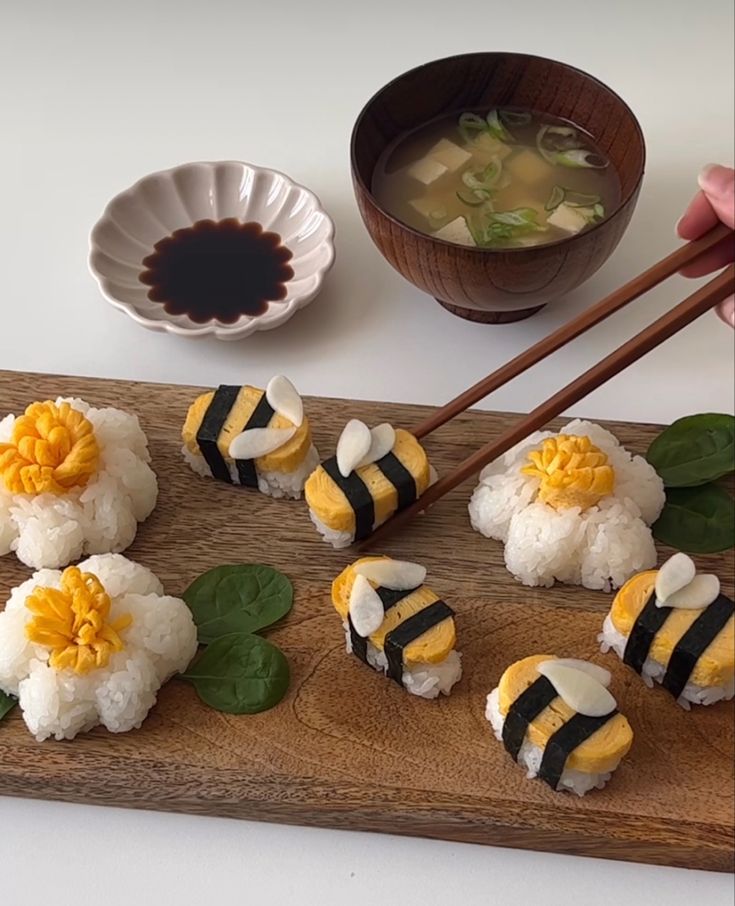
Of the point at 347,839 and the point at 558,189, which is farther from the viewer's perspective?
the point at 558,189

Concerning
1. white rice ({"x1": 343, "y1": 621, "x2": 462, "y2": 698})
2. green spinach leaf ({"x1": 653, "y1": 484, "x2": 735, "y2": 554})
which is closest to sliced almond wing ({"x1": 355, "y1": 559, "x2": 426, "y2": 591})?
white rice ({"x1": 343, "y1": 621, "x2": 462, "y2": 698})

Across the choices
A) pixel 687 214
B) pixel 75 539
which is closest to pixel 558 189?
pixel 687 214

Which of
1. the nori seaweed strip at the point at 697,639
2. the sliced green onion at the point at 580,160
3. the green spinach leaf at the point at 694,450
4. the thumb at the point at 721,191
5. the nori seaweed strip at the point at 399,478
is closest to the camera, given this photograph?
the nori seaweed strip at the point at 697,639

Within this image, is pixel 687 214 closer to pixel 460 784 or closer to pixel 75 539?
pixel 460 784

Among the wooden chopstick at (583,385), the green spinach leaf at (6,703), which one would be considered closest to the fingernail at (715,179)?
the wooden chopstick at (583,385)

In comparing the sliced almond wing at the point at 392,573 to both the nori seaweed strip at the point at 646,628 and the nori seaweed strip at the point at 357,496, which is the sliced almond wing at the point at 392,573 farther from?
the nori seaweed strip at the point at 646,628

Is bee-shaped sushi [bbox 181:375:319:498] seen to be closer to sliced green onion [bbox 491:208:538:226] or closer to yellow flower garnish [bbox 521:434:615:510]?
yellow flower garnish [bbox 521:434:615:510]
